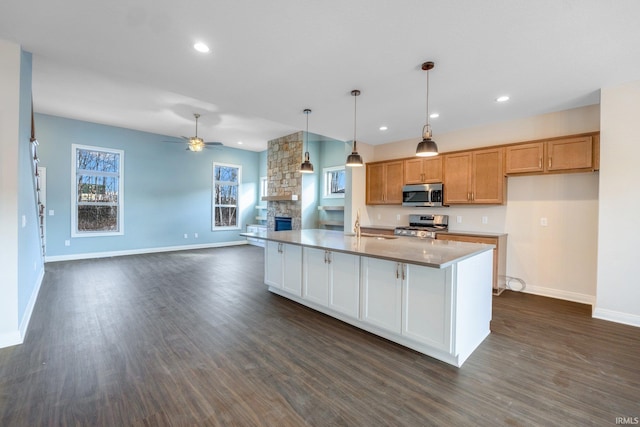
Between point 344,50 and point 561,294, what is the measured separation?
446cm

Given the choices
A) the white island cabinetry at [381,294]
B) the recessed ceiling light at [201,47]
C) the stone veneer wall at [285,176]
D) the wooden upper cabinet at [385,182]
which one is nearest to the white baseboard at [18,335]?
the recessed ceiling light at [201,47]

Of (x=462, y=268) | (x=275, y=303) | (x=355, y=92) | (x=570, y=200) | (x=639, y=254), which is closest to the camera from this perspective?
(x=462, y=268)

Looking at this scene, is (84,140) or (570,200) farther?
(84,140)

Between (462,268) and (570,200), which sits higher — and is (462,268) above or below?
below

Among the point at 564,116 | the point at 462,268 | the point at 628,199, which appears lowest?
the point at 462,268

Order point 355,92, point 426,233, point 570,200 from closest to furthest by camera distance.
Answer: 1. point 355,92
2. point 570,200
3. point 426,233

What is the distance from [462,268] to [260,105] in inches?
133

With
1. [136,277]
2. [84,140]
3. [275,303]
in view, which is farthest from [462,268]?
[84,140]

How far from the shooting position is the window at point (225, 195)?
28.3ft

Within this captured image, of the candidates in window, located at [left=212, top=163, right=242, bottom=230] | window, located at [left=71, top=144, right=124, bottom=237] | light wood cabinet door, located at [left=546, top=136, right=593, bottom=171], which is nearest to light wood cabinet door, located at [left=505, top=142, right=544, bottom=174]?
light wood cabinet door, located at [left=546, top=136, right=593, bottom=171]

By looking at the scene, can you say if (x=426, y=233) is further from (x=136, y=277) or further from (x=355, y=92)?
(x=136, y=277)

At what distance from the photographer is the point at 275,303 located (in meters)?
3.68

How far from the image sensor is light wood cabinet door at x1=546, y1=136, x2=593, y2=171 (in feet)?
11.8

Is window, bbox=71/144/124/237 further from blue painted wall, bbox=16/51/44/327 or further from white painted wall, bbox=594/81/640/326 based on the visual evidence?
white painted wall, bbox=594/81/640/326
